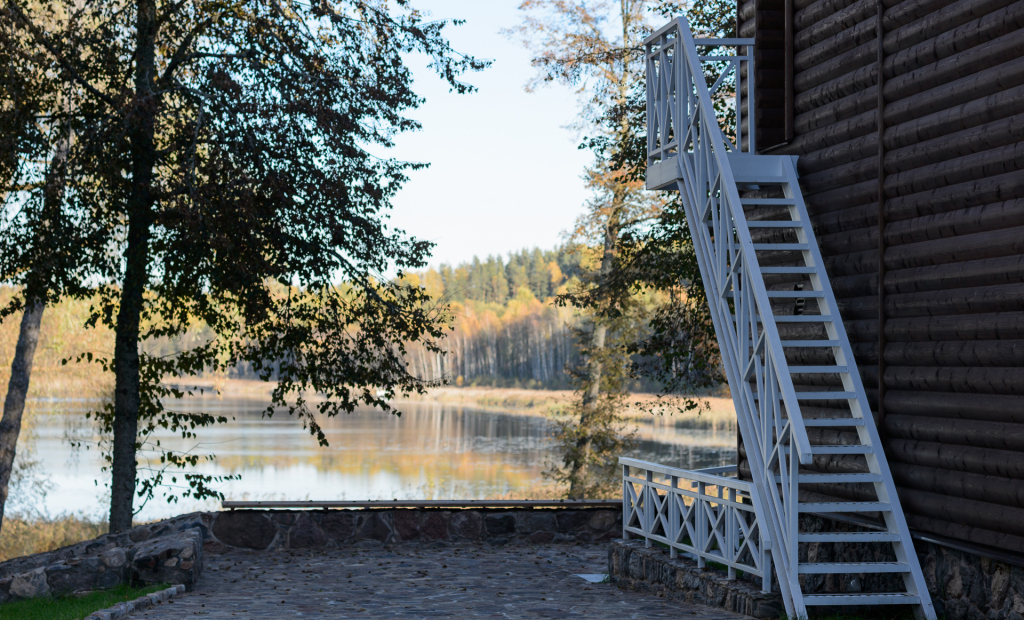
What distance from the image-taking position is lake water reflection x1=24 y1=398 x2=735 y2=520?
Result: 26.6 meters

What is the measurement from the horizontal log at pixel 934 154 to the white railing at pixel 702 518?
2.52 m

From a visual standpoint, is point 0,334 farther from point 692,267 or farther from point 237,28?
point 692,267

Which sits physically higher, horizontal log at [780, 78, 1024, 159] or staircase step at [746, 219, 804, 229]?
horizontal log at [780, 78, 1024, 159]

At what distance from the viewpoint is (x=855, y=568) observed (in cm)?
624

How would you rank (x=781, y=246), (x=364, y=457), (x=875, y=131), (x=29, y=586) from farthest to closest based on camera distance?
(x=364, y=457), (x=29, y=586), (x=781, y=246), (x=875, y=131)

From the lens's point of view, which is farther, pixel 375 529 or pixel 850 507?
pixel 375 529

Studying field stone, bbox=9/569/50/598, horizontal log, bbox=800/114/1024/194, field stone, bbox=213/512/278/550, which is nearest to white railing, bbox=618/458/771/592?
horizontal log, bbox=800/114/1024/194

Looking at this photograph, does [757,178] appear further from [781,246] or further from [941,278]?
[941,278]

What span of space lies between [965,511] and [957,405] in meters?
0.67

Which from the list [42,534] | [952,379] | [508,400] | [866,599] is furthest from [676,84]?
[508,400]

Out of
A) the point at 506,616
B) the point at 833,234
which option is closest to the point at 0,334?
the point at 506,616

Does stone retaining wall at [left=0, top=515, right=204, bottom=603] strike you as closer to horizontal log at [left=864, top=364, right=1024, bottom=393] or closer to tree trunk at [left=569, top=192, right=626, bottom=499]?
horizontal log at [left=864, top=364, right=1024, bottom=393]

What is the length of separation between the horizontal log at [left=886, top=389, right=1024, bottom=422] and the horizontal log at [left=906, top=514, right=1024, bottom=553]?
690mm

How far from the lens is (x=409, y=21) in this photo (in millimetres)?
13227
